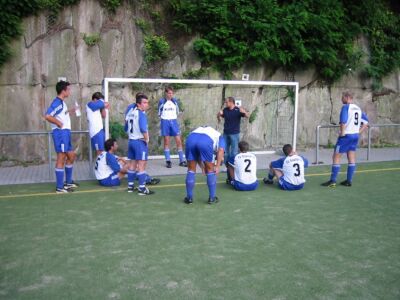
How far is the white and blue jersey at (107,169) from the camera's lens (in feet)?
27.1

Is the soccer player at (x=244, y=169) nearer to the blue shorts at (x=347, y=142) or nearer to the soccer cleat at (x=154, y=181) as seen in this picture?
the soccer cleat at (x=154, y=181)

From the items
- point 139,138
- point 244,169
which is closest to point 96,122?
point 139,138

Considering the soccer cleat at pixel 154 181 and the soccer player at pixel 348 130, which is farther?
the soccer cleat at pixel 154 181

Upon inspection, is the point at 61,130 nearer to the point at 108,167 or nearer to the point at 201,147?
the point at 108,167

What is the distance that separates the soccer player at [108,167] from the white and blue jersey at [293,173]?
3.07m

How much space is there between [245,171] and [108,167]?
2.58 m

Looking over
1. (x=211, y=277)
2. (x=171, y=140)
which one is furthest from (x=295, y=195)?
(x=171, y=140)

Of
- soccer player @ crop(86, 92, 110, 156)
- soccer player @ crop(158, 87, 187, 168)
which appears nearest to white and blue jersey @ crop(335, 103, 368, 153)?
soccer player @ crop(158, 87, 187, 168)

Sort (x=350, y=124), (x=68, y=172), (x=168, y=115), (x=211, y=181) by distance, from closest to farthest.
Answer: (x=211, y=181)
(x=68, y=172)
(x=350, y=124)
(x=168, y=115)

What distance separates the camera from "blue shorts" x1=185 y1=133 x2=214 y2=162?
22.2 feet

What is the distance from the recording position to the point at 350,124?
8.31 meters

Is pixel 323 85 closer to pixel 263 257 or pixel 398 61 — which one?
pixel 398 61

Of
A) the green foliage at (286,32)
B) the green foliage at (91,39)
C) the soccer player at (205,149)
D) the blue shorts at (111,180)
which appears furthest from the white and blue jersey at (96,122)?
the green foliage at (286,32)

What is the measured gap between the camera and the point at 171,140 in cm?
1186
